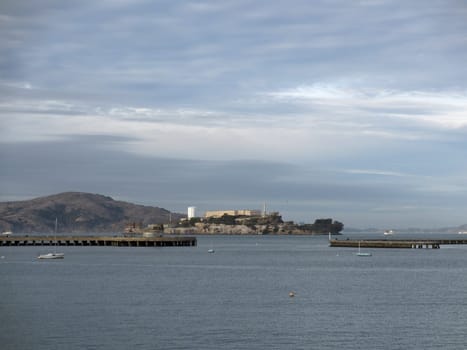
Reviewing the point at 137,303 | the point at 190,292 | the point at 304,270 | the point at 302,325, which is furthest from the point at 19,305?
the point at 304,270

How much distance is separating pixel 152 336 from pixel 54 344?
5509 millimetres

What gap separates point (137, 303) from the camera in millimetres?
59469

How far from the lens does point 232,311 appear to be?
181 ft

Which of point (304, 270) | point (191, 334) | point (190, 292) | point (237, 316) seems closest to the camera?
point (191, 334)

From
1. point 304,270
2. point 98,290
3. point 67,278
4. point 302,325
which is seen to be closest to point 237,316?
point 302,325

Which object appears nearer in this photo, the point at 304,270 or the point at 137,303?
the point at 137,303

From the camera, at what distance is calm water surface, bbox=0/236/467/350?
4316cm

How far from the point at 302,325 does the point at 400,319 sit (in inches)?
286

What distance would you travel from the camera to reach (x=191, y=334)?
147 feet

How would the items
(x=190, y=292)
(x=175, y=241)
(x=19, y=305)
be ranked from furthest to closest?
(x=175, y=241) < (x=190, y=292) < (x=19, y=305)

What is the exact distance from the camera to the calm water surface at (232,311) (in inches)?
1699

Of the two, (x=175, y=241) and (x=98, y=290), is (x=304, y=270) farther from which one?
(x=175, y=241)

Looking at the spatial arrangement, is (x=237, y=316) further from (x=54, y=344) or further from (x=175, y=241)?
(x=175, y=241)

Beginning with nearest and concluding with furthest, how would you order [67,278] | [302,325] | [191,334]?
[191,334], [302,325], [67,278]
